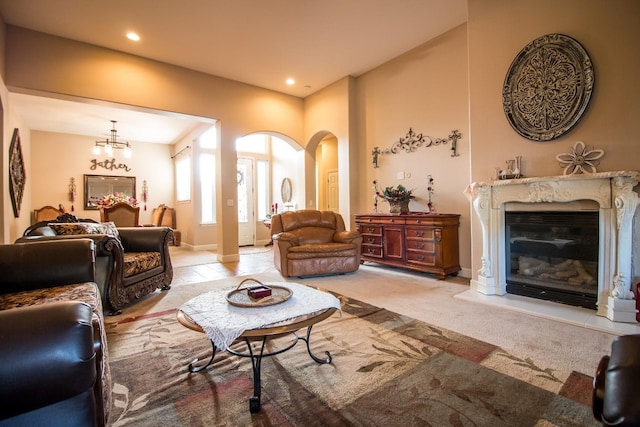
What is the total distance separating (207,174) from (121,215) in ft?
8.21

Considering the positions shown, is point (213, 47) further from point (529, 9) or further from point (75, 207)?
point (75, 207)

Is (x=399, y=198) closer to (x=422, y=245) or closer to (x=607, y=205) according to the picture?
(x=422, y=245)

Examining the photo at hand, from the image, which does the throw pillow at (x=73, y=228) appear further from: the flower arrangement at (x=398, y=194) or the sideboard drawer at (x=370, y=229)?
the flower arrangement at (x=398, y=194)

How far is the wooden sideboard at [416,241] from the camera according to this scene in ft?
13.4

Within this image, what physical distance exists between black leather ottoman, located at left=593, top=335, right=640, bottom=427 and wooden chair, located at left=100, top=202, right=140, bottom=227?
21.3 ft

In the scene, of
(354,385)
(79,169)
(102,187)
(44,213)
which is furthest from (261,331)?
(79,169)

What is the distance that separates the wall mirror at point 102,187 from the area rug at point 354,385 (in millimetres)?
7258

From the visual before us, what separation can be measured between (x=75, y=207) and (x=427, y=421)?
9455 millimetres

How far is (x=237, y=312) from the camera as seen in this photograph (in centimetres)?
161

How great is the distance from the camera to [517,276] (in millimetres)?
3340

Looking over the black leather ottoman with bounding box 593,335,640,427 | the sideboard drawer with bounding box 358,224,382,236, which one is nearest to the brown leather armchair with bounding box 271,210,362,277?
the sideboard drawer with bounding box 358,224,382,236

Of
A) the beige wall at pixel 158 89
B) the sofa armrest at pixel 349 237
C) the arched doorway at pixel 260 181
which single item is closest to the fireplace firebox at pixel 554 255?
the sofa armrest at pixel 349 237

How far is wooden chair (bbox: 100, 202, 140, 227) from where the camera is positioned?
5.61 m

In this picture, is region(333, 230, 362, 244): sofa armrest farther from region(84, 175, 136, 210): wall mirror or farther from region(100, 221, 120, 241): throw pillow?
region(84, 175, 136, 210): wall mirror
